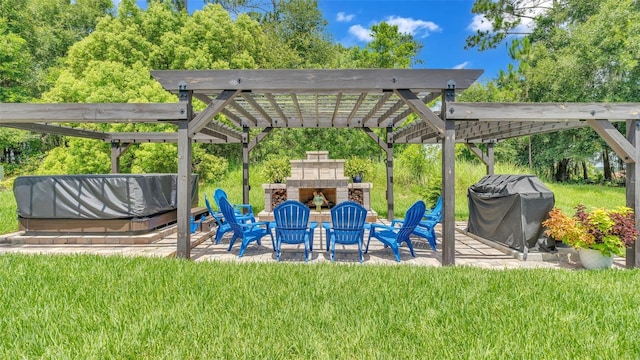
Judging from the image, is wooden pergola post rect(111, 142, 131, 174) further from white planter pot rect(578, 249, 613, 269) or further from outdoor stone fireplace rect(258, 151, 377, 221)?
white planter pot rect(578, 249, 613, 269)

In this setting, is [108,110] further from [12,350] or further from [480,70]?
[480,70]

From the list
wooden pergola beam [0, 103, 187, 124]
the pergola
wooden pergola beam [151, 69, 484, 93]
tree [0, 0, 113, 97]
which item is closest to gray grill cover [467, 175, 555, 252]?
the pergola

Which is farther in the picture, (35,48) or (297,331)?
(35,48)

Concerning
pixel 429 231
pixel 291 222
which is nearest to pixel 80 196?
pixel 291 222

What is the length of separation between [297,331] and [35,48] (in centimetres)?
2552

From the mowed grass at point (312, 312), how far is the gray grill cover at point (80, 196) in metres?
1.98

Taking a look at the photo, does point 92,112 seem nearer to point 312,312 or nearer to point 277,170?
point 312,312

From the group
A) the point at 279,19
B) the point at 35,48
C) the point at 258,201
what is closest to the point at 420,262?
the point at 258,201

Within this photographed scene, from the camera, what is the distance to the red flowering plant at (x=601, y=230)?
13.6ft

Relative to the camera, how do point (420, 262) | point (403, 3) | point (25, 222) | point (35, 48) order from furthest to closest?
point (35, 48) → point (403, 3) → point (25, 222) → point (420, 262)

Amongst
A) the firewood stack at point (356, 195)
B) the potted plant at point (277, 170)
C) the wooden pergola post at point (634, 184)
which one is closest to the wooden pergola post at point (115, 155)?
the potted plant at point (277, 170)

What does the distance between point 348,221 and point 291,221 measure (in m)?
0.84

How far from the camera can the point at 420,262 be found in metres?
4.77

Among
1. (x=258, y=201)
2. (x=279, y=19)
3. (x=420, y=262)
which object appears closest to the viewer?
(x=420, y=262)
